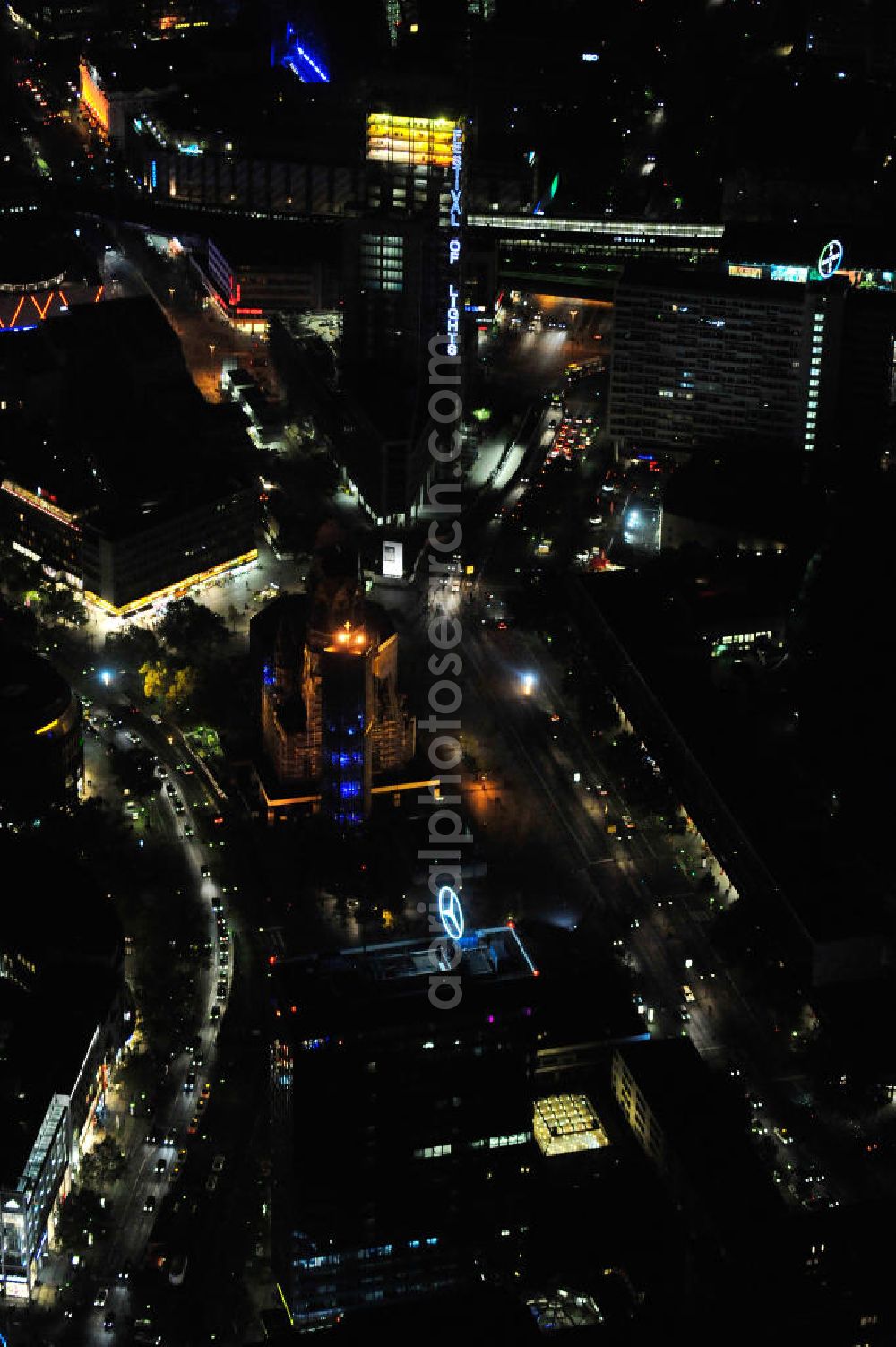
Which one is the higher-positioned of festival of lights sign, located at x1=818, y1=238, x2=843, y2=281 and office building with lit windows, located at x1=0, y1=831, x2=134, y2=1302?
festival of lights sign, located at x1=818, y1=238, x2=843, y2=281

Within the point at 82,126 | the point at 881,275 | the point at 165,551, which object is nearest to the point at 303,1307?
the point at 165,551

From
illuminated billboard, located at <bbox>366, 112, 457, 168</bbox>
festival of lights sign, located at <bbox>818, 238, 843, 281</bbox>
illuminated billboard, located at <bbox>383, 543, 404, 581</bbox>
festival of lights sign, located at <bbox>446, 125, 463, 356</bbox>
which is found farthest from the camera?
festival of lights sign, located at <bbox>818, 238, 843, 281</bbox>

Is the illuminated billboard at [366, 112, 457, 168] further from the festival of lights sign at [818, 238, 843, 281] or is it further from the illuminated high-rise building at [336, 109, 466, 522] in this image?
the festival of lights sign at [818, 238, 843, 281]

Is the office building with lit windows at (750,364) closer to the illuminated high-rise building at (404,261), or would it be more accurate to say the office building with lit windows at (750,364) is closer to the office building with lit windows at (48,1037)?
the illuminated high-rise building at (404,261)

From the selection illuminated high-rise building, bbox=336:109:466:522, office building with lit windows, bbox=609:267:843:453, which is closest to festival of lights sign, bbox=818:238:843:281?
office building with lit windows, bbox=609:267:843:453

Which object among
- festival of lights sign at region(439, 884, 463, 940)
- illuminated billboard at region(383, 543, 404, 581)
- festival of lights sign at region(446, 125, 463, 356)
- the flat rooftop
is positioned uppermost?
festival of lights sign at region(446, 125, 463, 356)

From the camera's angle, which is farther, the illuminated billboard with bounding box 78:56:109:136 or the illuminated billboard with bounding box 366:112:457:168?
the illuminated billboard with bounding box 78:56:109:136
